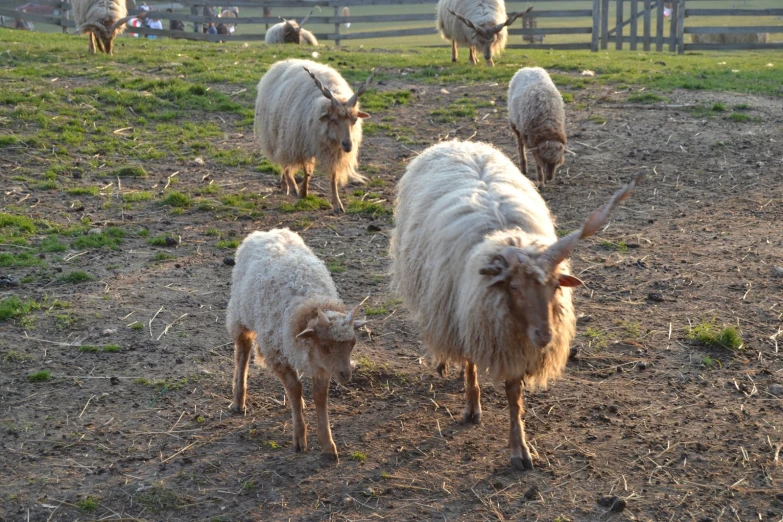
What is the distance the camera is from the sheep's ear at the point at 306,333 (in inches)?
198

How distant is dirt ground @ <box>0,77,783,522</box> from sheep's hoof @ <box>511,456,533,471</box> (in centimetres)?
5

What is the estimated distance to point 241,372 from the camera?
5.94 meters

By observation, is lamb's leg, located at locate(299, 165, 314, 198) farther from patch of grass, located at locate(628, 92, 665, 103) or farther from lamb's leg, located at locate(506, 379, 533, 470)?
patch of grass, located at locate(628, 92, 665, 103)

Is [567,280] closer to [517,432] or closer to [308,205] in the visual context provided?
[517,432]

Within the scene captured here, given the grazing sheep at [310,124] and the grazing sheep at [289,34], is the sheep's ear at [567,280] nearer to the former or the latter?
the grazing sheep at [310,124]

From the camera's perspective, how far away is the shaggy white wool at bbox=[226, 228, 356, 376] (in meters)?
5.26

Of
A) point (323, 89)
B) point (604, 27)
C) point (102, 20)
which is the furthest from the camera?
point (604, 27)

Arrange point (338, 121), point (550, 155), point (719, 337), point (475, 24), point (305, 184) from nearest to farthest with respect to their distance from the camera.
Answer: point (719, 337)
point (338, 121)
point (305, 184)
point (550, 155)
point (475, 24)

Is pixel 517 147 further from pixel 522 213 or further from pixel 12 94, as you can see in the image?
pixel 12 94

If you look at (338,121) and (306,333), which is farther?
(338,121)

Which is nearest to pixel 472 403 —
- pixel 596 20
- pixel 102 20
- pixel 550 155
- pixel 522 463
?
pixel 522 463

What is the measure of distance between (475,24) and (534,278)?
45.9 feet

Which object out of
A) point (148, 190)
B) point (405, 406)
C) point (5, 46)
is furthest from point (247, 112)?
point (405, 406)

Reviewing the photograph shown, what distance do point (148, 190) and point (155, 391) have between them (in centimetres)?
478
